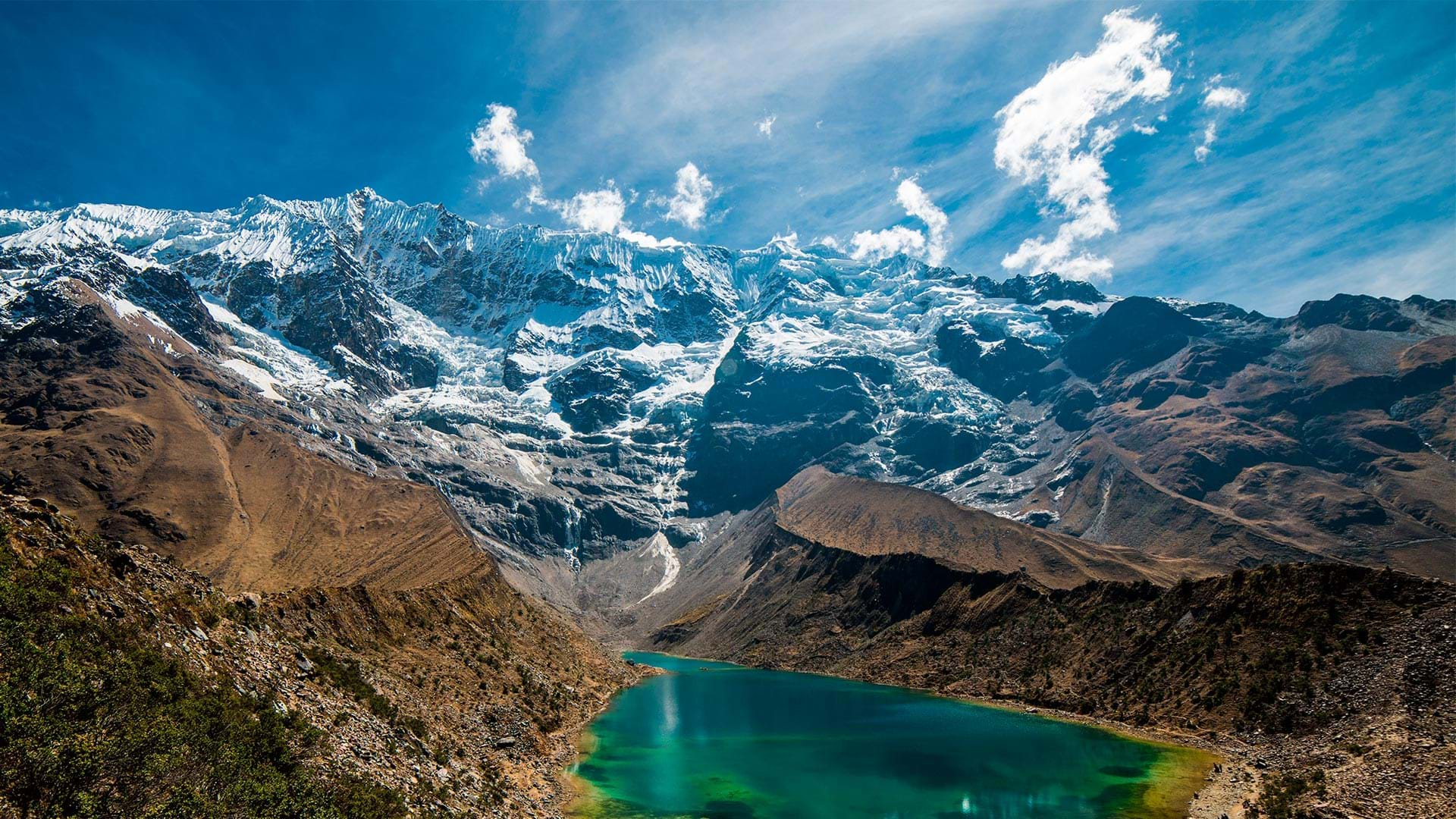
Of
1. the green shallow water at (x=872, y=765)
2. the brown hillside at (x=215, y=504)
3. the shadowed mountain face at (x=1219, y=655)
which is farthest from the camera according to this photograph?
the brown hillside at (x=215, y=504)

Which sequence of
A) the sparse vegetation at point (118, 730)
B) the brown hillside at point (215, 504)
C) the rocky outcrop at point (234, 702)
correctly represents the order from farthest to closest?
the brown hillside at point (215, 504)
the rocky outcrop at point (234, 702)
the sparse vegetation at point (118, 730)

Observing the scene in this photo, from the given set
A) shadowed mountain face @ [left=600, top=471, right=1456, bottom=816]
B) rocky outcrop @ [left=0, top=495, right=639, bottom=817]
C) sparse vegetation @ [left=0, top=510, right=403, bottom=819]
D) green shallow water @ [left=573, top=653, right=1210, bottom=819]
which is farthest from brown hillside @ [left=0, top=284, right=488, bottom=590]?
sparse vegetation @ [left=0, top=510, right=403, bottom=819]

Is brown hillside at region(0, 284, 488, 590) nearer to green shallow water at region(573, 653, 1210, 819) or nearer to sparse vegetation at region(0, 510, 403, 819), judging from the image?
green shallow water at region(573, 653, 1210, 819)

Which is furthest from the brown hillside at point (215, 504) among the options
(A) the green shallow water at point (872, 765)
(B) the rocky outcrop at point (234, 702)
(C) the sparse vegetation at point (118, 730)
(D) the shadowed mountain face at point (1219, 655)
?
(C) the sparse vegetation at point (118, 730)

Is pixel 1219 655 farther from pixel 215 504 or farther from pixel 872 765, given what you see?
pixel 215 504

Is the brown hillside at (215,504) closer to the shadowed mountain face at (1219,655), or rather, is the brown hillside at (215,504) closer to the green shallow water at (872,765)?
the green shallow water at (872,765)

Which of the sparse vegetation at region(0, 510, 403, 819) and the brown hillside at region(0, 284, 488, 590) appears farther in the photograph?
the brown hillside at region(0, 284, 488, 590)

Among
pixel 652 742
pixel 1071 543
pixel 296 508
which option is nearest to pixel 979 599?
pixel 652 742

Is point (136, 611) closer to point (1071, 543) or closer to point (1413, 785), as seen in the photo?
point (1413, 785)
